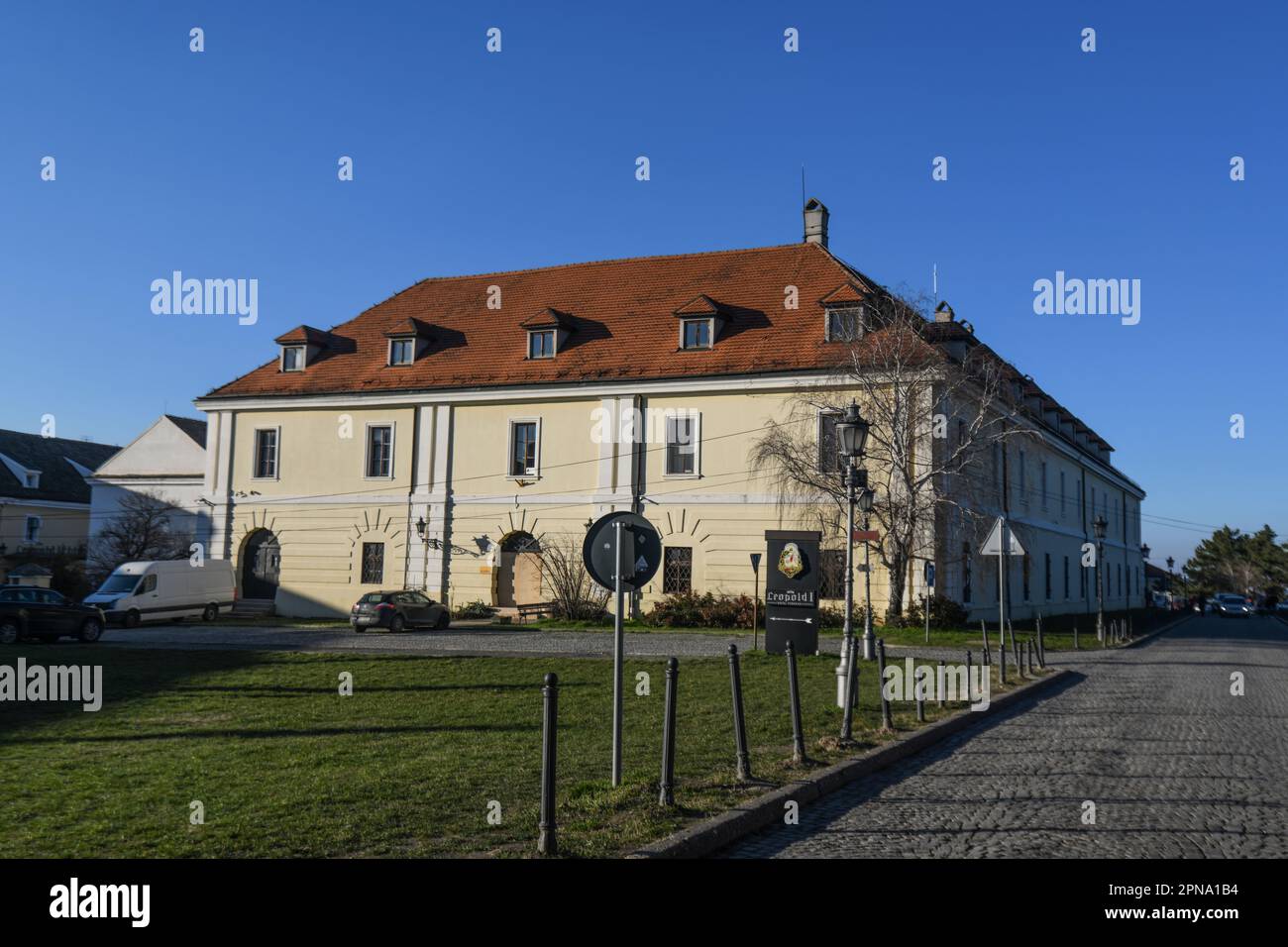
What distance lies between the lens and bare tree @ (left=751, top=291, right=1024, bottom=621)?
29484mm

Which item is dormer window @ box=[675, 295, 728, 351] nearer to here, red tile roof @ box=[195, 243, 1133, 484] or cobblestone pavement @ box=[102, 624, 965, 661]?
red tile roof @ box=[195, 243, 1133, 484]

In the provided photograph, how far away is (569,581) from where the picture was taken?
34.0 m

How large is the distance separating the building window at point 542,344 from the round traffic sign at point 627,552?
28381mm

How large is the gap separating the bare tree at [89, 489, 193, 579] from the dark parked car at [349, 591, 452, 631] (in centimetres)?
1567

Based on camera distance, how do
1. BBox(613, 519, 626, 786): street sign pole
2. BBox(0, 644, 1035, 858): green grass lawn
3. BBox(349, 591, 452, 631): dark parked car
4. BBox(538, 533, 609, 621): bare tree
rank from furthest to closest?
BBox(538, 533, 609, 621): bare tree
BBox(349, 591, 452, 631): dark parked car
BBox(613, 519, 626, 786): street sign pole
BBox(0, 644, 1035, 858): green grass lawn

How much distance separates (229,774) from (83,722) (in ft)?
17.0

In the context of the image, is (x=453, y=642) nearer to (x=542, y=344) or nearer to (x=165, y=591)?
(x=165, y=591)

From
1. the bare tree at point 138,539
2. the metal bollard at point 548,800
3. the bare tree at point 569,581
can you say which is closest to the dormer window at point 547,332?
the bare tree at point 569,581

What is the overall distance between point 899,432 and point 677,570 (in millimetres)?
8885

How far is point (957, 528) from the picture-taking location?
100 ft

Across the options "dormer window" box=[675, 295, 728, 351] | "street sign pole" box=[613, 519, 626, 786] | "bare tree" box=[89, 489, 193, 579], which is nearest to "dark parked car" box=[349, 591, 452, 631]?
"dormer window" box=[675, 295, 728, 351]

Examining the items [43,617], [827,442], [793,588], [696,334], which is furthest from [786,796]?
[696,334]
